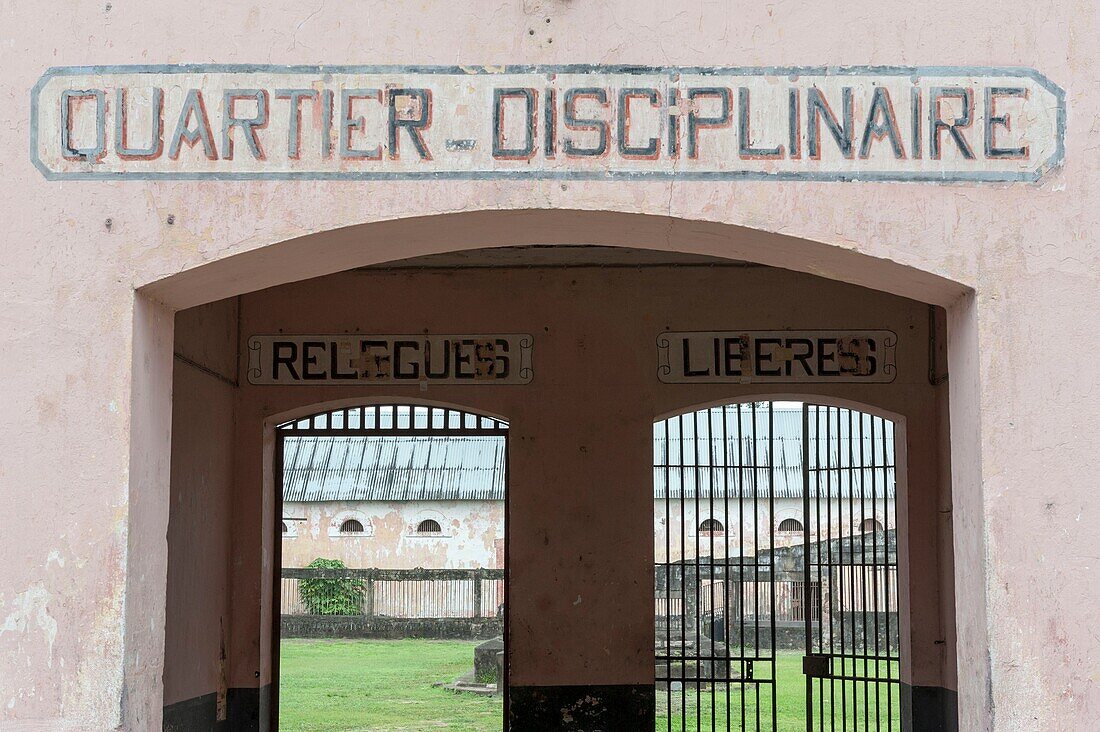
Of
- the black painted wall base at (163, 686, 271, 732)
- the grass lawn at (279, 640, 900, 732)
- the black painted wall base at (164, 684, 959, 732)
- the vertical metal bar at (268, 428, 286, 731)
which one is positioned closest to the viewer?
the black painted wall base at (163, 686, 271, 732)

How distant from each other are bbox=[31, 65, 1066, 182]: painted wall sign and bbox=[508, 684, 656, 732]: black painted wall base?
448cm

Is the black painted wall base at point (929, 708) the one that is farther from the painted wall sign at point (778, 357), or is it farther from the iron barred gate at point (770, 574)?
the iron barred gate at point (770, 574)

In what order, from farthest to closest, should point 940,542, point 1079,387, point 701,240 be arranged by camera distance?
point 940,542, point 701,240, point 1079,387

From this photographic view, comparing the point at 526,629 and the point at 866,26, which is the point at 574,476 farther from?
the point at 866,26

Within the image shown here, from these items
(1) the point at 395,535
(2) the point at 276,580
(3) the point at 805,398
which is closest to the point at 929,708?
(3) the point at 805,398

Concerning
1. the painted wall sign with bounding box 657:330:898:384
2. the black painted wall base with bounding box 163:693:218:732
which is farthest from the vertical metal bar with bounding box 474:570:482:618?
the painted wall sign with bounding box 657:330:898:384

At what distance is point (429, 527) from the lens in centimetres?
2758

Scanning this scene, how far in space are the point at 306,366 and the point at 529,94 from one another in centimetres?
426

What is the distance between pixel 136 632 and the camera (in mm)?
4367

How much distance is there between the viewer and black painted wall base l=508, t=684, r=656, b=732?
7906mm

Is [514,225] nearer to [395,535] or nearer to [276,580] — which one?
[276,580]

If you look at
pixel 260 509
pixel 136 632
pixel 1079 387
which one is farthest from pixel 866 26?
pixel 260 509

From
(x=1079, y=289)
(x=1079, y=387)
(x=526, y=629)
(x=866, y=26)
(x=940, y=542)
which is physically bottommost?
(x=526, y=629)

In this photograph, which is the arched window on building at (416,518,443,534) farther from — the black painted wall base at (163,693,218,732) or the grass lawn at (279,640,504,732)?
the black painted wall base at (163,693,218,732)
